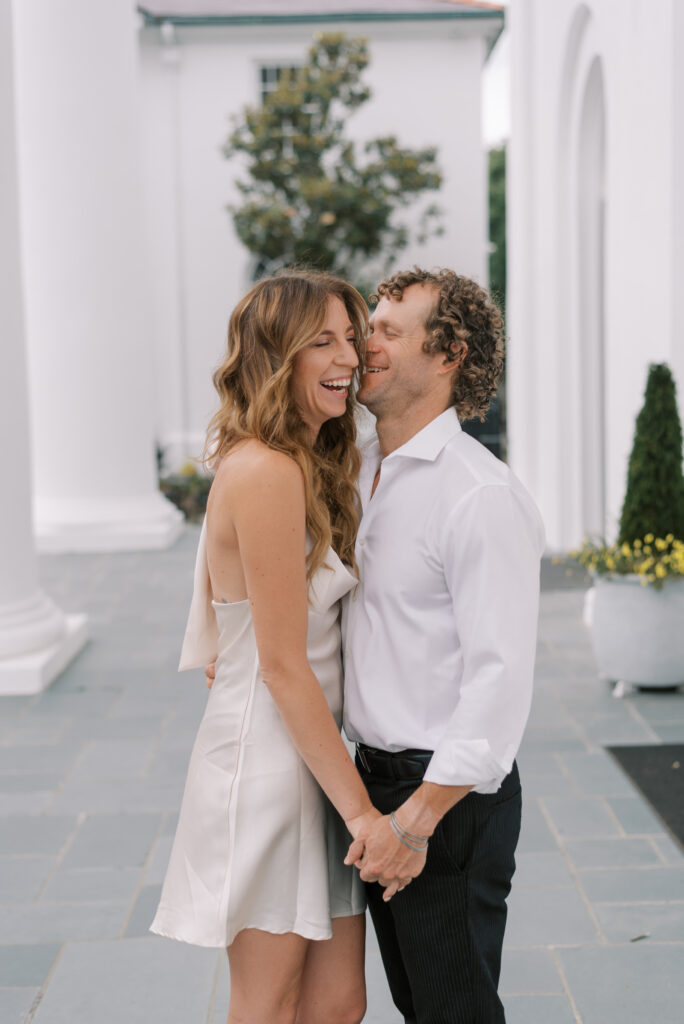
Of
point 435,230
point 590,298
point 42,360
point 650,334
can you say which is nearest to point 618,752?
point 650,334

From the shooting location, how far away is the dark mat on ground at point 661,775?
438 cm

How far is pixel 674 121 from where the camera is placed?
6.20 metres

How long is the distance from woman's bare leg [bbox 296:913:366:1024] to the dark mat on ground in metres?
2.22

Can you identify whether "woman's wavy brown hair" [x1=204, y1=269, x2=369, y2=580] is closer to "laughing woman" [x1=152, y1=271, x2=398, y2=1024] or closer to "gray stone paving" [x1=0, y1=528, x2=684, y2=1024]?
"laughing woman" [x1=152, y1=271, x2=398, y2=1024]

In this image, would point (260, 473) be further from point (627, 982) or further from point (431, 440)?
point (627, 982)

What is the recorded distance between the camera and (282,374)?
6.66 ft

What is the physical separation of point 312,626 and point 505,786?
48cm

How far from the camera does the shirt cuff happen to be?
1.92 m

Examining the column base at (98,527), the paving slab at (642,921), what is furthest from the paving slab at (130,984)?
the column base at (98,527)

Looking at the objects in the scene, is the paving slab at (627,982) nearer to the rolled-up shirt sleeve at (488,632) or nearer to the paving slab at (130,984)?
the paving slab at (130,984)

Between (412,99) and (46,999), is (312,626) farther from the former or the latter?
(412,99)

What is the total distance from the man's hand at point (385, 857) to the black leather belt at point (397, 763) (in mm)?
97

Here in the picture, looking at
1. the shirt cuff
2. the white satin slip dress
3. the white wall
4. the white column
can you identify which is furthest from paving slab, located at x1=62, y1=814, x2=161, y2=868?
the white wall

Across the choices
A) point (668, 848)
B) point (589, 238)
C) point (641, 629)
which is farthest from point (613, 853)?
point (589, 238)
